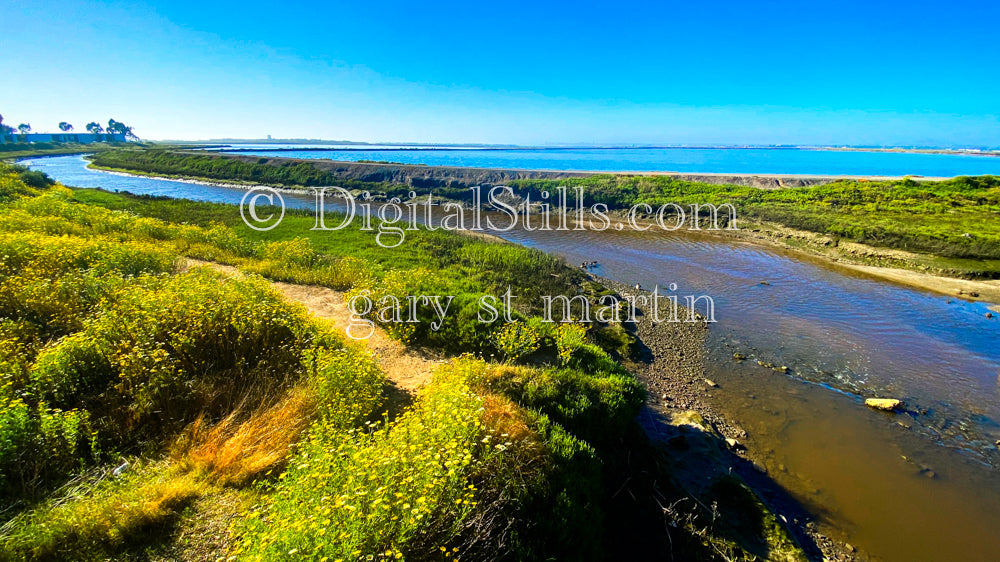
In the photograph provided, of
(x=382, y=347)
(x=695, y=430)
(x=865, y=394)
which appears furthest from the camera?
(x=865, y=394)

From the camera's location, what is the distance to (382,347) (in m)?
9.07

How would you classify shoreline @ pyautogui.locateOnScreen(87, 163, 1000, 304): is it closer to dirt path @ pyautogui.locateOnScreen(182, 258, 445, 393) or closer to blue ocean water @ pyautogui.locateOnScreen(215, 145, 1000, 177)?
dirt path @ pyautogui.locateOnScreen(182, 258, 445, 393)

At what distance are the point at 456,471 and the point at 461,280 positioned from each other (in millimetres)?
10683

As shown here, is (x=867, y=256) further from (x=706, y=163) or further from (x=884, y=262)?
(x=706, y=163)

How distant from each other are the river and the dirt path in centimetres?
711

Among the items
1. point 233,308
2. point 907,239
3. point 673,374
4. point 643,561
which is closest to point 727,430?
point 673,374

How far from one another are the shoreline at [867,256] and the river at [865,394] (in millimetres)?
1255

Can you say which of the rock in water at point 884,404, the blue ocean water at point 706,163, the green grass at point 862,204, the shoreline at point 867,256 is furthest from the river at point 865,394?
the blue ocean water at point 706,163

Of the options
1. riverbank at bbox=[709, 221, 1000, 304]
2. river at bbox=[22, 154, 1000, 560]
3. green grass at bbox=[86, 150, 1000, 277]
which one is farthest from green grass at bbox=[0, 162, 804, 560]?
green grass at bbox=[86, 150, 1000, 277]

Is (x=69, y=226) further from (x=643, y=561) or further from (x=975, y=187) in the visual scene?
(x=975, y=187)

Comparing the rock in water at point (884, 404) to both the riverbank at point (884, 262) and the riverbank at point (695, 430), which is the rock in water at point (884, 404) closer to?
the riverbank at point (695, 430)

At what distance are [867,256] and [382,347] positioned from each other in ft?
91.7

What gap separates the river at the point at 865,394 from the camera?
707cm

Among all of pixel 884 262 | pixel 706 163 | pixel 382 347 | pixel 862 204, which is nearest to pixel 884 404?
pixel 382 347
